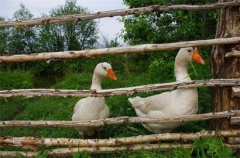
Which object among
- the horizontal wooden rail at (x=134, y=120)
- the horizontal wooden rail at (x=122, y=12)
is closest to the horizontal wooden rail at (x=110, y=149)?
the horizontal wooden rail at (x=134, y=120)

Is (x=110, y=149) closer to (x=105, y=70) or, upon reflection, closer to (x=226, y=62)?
(x=105, y=70)

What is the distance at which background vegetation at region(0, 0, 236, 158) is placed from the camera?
4.66 m

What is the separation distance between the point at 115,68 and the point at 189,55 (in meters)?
6.45

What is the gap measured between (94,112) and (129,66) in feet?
19.2

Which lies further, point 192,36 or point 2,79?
point 2,79

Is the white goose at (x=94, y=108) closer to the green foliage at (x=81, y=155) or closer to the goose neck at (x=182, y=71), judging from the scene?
the green foliage at (x=81, y=155)

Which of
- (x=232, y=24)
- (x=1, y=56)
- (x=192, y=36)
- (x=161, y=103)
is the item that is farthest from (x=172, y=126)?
(x=192, y=36)

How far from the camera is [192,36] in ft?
25.3

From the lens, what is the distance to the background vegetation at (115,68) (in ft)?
15.3

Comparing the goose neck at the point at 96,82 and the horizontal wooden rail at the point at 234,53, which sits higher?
the horizontal wooden rail at the point at 234,53

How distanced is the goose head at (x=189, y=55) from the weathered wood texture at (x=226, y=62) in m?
0.14

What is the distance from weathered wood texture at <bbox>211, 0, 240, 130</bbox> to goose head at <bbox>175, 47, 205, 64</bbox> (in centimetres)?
14

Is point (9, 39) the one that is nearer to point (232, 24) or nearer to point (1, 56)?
point (1, 56)

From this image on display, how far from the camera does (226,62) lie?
12.6ft
